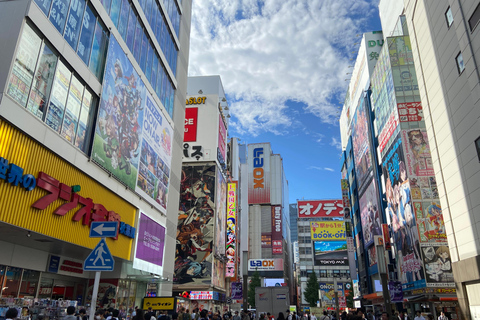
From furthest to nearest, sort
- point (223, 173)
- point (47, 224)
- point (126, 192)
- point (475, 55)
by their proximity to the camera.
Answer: point (223, 173) → point (126, 192) → point (475, 55) → point (47, 224)

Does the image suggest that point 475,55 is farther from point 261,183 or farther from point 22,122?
point 261,183

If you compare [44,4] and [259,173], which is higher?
[259,173]

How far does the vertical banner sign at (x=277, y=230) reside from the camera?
103m

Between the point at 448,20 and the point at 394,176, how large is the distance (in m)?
22.8

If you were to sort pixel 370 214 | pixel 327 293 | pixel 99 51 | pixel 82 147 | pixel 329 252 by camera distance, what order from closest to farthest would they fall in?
pixel 82 147, pixel 99 51, pixel 370 214, pixel 327 293, pixel 329 252

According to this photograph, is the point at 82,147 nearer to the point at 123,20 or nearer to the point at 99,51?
the point at 99,51

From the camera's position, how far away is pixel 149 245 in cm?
2059

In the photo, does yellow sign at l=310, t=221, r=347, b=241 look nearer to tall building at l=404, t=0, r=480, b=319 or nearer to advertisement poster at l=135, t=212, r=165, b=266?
tall building at l=404, t=0, r=480, b=319

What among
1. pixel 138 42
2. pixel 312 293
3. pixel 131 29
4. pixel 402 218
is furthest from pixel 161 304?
pixel 312 293

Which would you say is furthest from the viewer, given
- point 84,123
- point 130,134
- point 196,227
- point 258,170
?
point 258,170

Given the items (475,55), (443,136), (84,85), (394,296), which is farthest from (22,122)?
(443,136)

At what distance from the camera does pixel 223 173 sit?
59.0 meters

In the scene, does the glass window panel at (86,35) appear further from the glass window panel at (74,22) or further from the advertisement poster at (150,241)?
the advertisement poster at (150,241)

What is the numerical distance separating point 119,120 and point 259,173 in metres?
99.3
